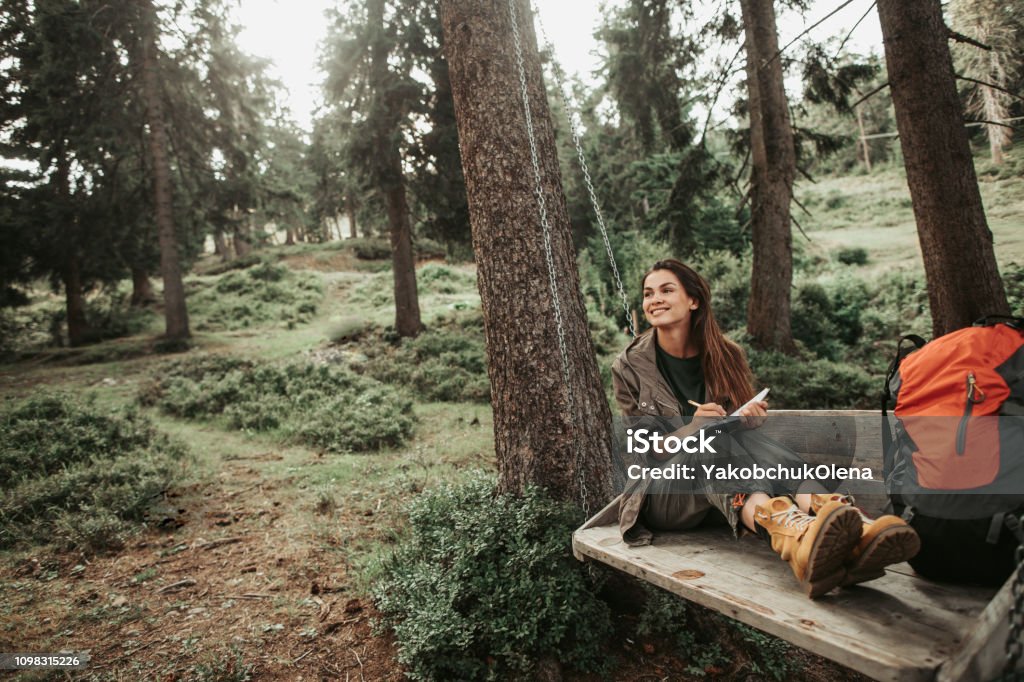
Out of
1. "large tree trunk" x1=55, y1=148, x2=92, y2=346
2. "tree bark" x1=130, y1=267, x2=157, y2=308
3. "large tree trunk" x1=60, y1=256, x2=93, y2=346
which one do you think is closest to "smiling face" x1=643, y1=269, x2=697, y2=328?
"large tree trunk" x1=55, y1=148, x2=92, y2=346

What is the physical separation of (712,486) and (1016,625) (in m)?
1.28

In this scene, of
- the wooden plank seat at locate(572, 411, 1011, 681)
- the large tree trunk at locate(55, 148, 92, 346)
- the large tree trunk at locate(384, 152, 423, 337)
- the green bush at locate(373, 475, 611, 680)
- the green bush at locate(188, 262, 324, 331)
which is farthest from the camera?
the green bush at locate(188, 262, 324, 331)

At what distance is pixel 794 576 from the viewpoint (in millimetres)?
2197

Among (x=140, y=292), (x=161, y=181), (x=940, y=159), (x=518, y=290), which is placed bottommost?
(x=518, y=290)

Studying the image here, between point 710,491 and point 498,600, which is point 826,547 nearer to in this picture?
point 710,491

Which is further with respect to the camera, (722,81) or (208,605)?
(722,81)

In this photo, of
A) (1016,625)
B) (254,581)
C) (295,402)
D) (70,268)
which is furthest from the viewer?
(70,268)

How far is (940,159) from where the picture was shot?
3914mm

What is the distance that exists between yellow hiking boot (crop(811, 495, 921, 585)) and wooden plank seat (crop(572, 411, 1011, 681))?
0.38ft

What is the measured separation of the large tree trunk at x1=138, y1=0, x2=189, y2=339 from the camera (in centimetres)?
1445

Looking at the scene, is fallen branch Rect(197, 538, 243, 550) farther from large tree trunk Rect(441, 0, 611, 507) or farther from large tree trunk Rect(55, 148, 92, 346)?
large tree trunk Rect(55, 148, 92, 346)

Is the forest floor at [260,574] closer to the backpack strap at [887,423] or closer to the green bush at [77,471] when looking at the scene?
the green bush at [77,471]

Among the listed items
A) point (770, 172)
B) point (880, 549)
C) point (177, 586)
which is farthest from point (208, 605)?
point (770, 172)

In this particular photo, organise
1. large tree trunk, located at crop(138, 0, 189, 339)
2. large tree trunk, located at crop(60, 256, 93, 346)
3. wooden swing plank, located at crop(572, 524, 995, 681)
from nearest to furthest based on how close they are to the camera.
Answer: wooden swing plank, located at crop(572, 524, 995, 681)
large tree trunk, located at crop(138, 0, 189, 339)
large tree trunk, located at crop(60, 256, 93, 346)
